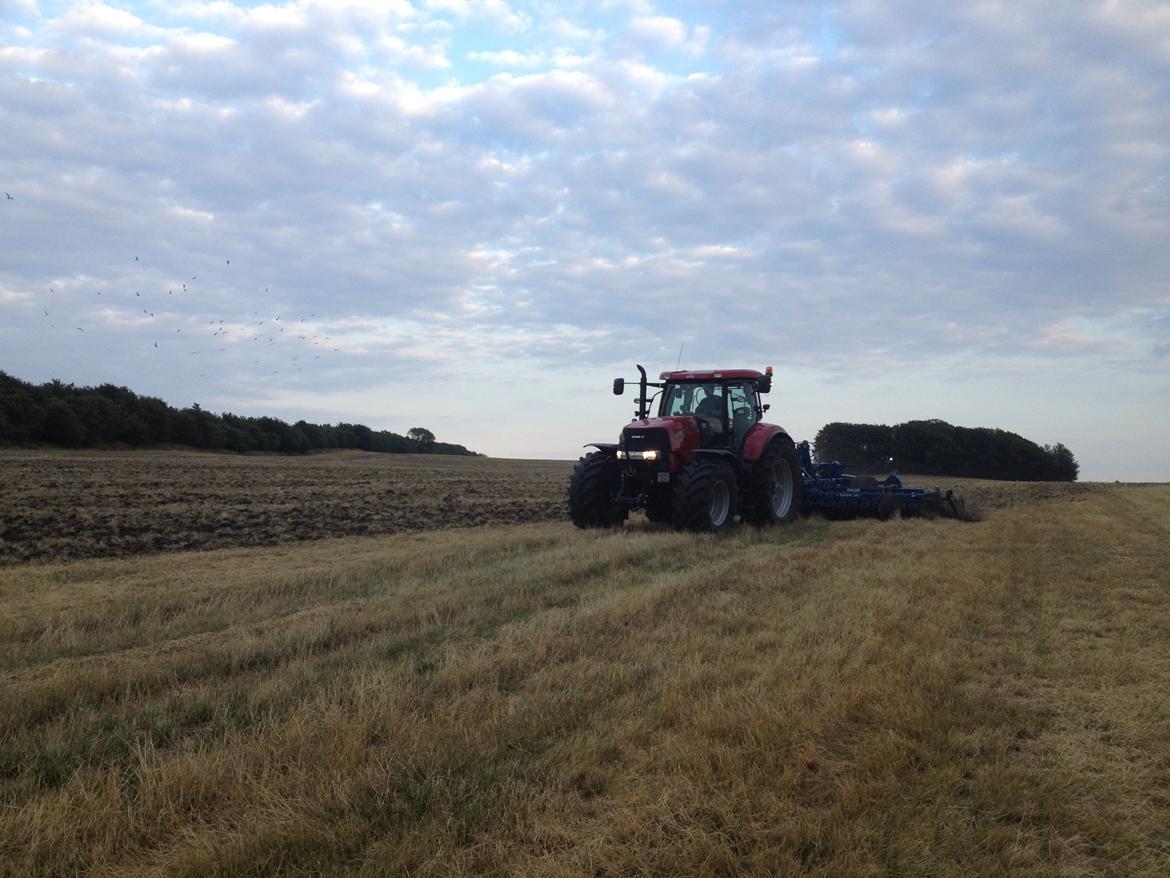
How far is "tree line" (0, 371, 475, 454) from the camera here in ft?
115

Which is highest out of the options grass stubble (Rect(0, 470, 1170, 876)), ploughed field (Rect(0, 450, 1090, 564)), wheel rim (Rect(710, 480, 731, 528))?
wheel rim (Rect(710, 480, 731, 528))

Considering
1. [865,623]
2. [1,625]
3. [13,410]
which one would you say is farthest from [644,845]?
[13,410]

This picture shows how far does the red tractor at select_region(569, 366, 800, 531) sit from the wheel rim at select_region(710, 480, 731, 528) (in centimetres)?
1

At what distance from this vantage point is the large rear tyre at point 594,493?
12.0 metres

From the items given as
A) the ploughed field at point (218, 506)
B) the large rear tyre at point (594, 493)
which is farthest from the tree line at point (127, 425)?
the large rear tyre at point (594, 493)

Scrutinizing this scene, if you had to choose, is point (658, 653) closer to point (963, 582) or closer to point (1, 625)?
point (963, 582)

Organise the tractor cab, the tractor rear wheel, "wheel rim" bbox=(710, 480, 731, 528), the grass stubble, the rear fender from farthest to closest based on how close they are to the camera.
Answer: the tractor cab
the rear fender
"wheel rim" bbox=(710, 480, 731, 528)
the tractor rear wheel
the grass stubble

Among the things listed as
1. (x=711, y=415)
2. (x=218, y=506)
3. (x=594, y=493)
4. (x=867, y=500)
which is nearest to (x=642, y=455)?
(x=594, y=493)

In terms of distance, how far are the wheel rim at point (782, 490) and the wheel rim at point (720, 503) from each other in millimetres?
1532

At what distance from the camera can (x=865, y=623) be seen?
5.86 meters

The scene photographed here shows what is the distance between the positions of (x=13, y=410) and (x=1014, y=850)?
40711 mm

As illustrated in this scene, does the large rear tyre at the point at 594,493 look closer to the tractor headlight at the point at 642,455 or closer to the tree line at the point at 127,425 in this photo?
the tractor headlight at the point at 642,455

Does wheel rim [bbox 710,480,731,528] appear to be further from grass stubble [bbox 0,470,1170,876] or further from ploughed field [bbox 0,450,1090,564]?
grass stubble [bbox 0,470,1170,876]

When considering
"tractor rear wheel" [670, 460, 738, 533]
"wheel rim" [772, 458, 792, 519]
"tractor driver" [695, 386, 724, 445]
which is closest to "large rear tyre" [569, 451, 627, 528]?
"tractor rear wheel" [670, 460, 738, 533]
